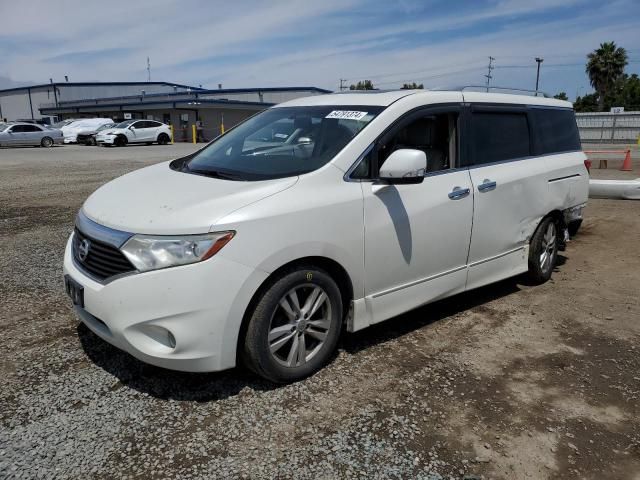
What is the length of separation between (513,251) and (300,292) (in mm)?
2427

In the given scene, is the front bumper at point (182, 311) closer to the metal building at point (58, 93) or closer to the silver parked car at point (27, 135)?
the silver parked car at point (27, 135)

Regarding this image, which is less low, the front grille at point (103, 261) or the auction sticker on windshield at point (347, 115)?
the auction sticker on windshield at point (347, 115)

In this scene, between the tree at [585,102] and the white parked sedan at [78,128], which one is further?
the tree at [585,102]

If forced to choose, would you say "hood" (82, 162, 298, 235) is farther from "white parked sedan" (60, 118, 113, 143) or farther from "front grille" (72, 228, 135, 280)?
"white parked sedan" (60, 118, 113, 143)

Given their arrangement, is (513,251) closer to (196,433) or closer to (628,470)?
(628,470)

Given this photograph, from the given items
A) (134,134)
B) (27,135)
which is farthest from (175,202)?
(27,135)

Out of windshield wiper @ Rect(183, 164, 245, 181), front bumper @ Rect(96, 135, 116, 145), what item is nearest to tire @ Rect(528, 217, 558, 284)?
windshield wiper @ Rect(183, 164, 245, 181)

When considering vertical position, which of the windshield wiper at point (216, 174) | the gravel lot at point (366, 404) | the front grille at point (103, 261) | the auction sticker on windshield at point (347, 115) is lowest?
the gravel lot at point (366, 404)

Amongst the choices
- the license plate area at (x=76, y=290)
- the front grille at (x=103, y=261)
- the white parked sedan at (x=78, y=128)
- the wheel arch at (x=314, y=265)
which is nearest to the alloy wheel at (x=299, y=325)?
the wheel arch at (x=314, y=265)

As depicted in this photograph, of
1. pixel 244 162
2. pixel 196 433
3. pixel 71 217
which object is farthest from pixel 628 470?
pixel 71 217

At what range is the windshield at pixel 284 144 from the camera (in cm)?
343

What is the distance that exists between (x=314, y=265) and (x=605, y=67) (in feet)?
228

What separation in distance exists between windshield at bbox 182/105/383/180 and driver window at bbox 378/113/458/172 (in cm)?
43

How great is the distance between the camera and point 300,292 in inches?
125
